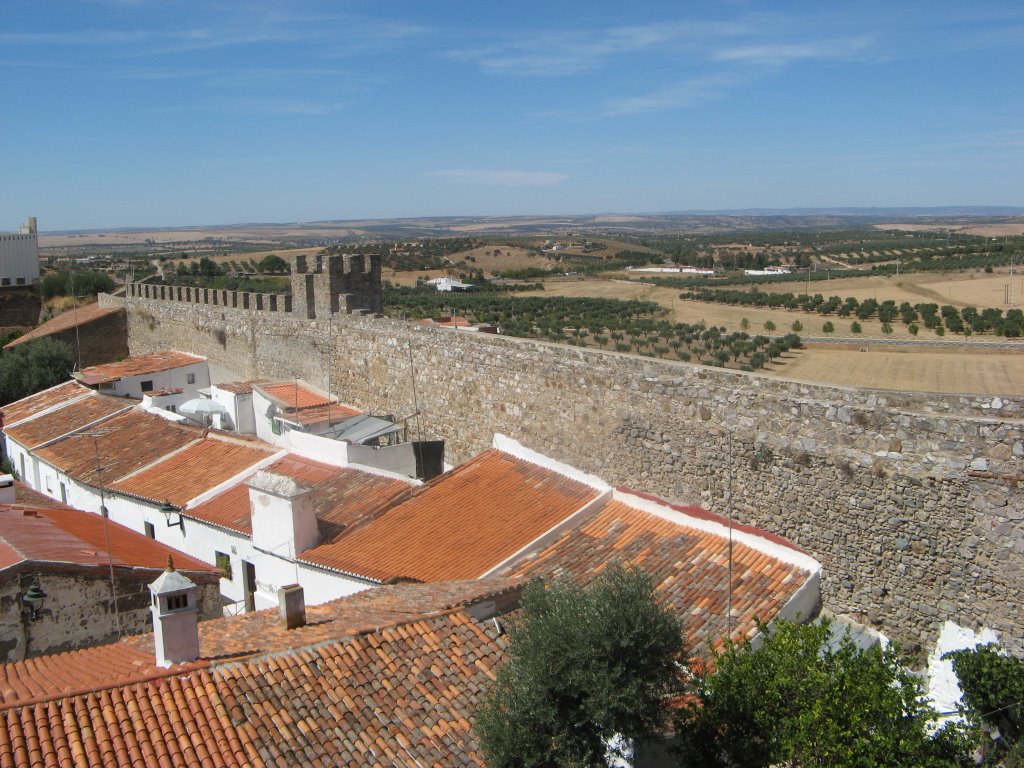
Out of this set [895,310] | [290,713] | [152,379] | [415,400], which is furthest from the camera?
[895,310]

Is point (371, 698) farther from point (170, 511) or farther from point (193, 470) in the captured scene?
point (193, 470)

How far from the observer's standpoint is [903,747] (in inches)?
170

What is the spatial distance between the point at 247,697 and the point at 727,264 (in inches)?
2137

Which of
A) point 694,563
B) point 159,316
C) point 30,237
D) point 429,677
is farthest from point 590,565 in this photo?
point 30,237

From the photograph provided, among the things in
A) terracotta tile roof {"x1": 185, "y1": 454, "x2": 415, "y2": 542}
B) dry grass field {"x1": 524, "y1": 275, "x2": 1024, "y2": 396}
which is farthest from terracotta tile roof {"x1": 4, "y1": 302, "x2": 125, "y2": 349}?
dry grass field {"x1": 524, "y1": 275, "x2": 1024, "y2": 396}

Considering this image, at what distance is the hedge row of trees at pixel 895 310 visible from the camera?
2255cm

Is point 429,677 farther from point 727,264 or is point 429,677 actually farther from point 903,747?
point 727,264

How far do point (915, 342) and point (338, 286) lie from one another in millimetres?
14584

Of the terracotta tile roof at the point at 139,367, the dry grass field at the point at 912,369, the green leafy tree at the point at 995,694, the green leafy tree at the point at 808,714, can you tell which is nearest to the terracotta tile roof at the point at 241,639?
the green leafy tree at the point at 808,714

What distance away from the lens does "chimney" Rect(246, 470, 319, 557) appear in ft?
29.9

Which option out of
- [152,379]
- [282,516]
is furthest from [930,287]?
[282,516]

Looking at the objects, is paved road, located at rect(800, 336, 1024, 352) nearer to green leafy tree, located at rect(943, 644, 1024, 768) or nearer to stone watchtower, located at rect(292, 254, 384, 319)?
stone watchtower, located at rect(292, 254, 384, 319)

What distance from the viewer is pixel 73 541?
8273mm

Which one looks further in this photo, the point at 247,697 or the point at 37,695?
the point at 247,697
